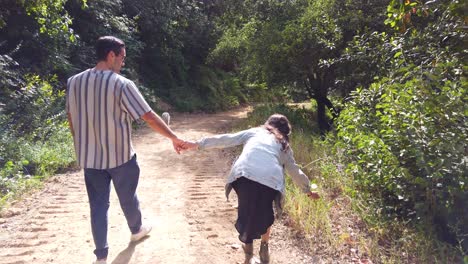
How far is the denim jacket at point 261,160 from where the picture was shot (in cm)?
347

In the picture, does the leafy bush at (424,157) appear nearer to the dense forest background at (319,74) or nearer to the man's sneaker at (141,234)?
the dense forest background at (319,74)

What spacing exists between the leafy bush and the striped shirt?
2618 mm

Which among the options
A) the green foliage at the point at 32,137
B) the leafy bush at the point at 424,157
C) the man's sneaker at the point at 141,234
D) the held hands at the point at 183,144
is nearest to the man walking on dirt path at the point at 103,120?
the held hands at the point at 183,144

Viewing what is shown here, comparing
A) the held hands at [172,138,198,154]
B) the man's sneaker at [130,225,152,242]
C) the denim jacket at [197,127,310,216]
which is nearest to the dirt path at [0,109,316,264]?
the man's sneaker at [130,225,152,242]

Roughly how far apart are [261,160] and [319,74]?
10.5 metres

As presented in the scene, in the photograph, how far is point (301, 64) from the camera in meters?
12.4

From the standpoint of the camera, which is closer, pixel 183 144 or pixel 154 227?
pixel 183 144

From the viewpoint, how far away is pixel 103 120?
351 cm

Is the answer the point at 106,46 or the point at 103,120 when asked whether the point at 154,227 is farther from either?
the point at 106,46

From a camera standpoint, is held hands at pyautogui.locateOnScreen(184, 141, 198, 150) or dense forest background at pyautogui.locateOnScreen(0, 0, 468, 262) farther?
dense forest background at pyautogui.locateOnScreen(0, 0, 468, 262)

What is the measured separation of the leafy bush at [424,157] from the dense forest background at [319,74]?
0.01m

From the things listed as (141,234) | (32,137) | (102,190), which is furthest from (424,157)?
(32,137)

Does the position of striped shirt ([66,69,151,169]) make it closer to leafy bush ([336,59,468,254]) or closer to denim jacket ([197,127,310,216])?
denim jacket ([197,127,310,216])

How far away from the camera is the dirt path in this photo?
4.05 m
